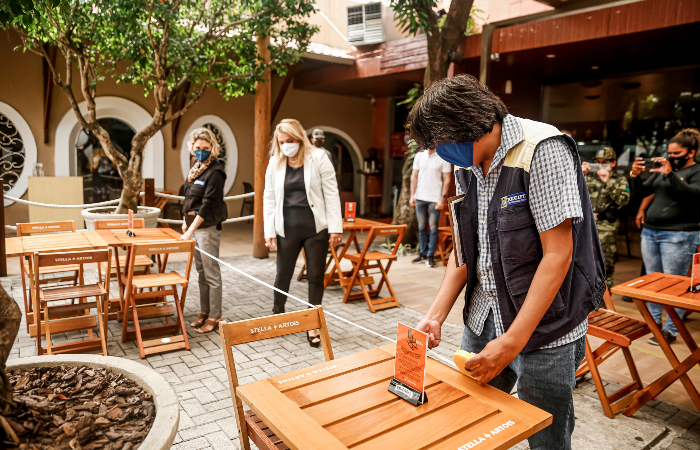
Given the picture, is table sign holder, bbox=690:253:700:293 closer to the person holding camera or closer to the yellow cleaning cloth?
the person holding camera

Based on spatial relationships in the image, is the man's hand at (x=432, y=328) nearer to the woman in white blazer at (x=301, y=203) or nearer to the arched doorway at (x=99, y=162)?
the woman in white blazer at (x=301, y=203)

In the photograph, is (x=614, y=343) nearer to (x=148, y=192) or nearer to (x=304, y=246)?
(x=304, y=246)

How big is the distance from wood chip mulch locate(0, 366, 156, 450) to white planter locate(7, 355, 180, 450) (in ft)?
0.07

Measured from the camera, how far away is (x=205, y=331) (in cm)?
435

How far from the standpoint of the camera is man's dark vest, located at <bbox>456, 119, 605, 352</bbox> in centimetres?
152

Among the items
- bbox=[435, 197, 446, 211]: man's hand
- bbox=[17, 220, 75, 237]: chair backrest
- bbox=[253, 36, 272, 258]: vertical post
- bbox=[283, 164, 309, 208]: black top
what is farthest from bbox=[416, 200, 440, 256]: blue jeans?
bbox=[17, 220, 75, 237]: chair backrest

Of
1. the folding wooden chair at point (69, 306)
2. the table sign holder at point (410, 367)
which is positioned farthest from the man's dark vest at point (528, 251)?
the folding wooden chair at point (69, 306)

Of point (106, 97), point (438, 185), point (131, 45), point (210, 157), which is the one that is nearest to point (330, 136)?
point (106, 97)

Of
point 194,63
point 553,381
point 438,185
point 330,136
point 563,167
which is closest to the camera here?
point 563,167

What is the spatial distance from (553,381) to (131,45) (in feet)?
20.5

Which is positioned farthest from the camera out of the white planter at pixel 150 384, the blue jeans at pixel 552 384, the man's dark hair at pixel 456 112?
the blue jeans at pixel 552 384

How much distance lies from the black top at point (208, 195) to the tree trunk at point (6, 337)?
2726 mm

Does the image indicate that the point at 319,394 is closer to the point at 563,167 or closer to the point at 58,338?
the point at 563,167

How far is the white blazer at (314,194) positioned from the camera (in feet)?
13.3
